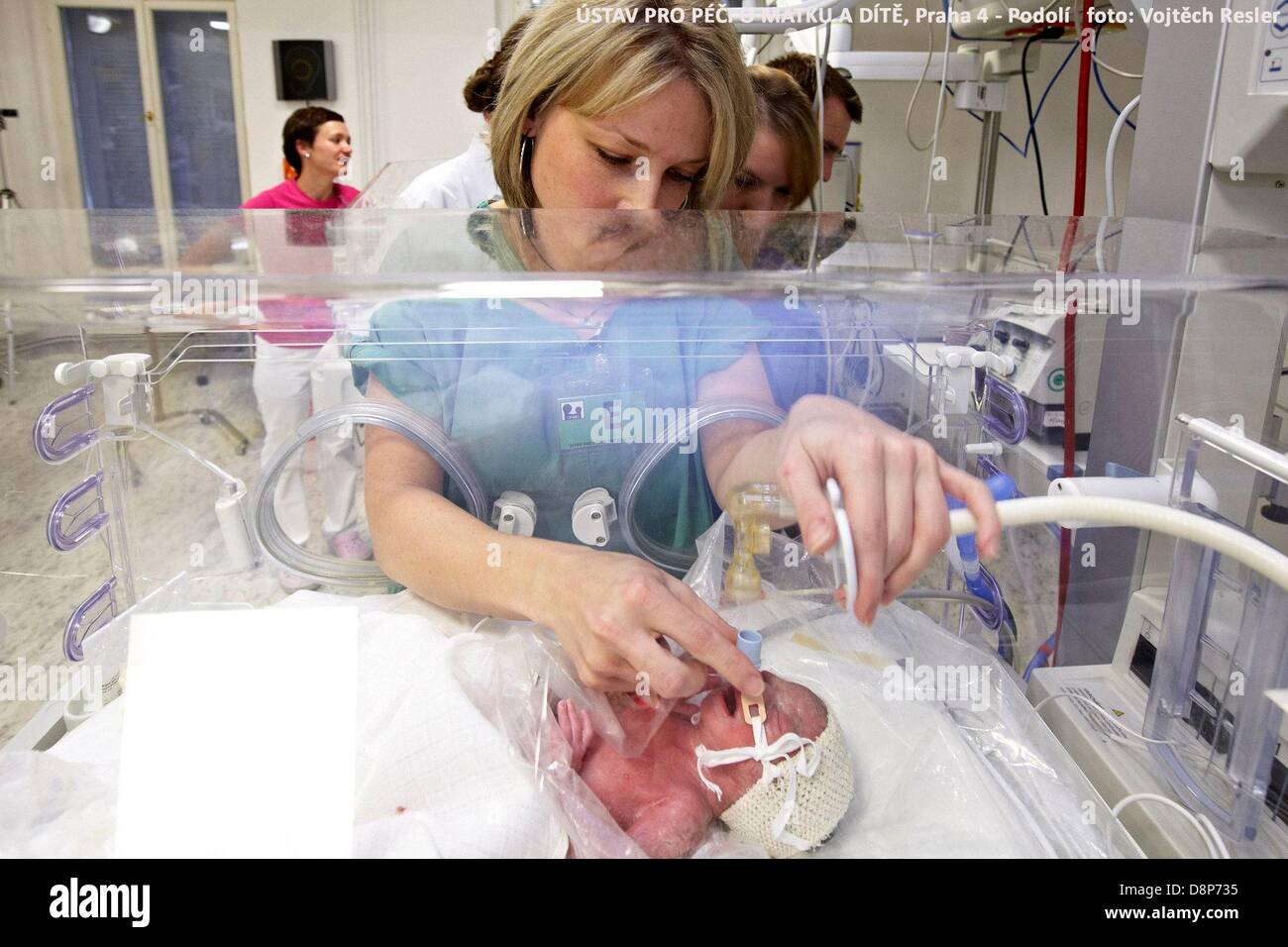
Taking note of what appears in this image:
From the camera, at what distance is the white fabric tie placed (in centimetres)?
80

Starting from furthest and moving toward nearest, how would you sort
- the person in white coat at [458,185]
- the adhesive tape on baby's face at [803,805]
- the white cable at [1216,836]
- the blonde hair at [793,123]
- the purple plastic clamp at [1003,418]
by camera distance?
the person in white coat at [458,185], the blonde hair at [793,123], the purple plastic clamp at [1003,418], the adhesive tape on baby's face at [803,805], the white cable at [1216,836]

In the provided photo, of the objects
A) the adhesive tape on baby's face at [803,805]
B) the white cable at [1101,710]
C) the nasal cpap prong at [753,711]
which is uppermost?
the nasal cpap prong at [753,711]

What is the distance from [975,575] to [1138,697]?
19cm

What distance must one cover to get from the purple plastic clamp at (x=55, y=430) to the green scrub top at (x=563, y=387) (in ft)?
0.88

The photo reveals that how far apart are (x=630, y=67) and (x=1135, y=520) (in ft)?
2.16

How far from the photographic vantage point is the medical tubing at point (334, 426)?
963 mm

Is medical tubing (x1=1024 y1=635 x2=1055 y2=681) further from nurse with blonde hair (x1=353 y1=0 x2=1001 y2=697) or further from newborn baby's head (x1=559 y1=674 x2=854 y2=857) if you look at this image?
nurse with blonde hair (x1=353 y1=0 x2=1001 y2=697)

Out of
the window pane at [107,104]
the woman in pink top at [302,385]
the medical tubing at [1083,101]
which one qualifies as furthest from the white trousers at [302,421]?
the window pane at [107,104]

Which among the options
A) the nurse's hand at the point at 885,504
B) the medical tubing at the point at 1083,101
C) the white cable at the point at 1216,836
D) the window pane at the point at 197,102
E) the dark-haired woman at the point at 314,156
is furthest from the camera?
the window pane at the point at 197,102

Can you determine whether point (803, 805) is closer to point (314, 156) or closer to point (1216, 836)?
point (1216, 836)

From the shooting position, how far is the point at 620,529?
0.98 meters

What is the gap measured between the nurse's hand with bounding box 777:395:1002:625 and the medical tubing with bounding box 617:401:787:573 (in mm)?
309

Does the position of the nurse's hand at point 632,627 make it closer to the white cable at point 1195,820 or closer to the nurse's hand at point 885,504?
the nurse's hand at point 885,504

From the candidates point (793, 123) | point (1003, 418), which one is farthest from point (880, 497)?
point (793, 123)
